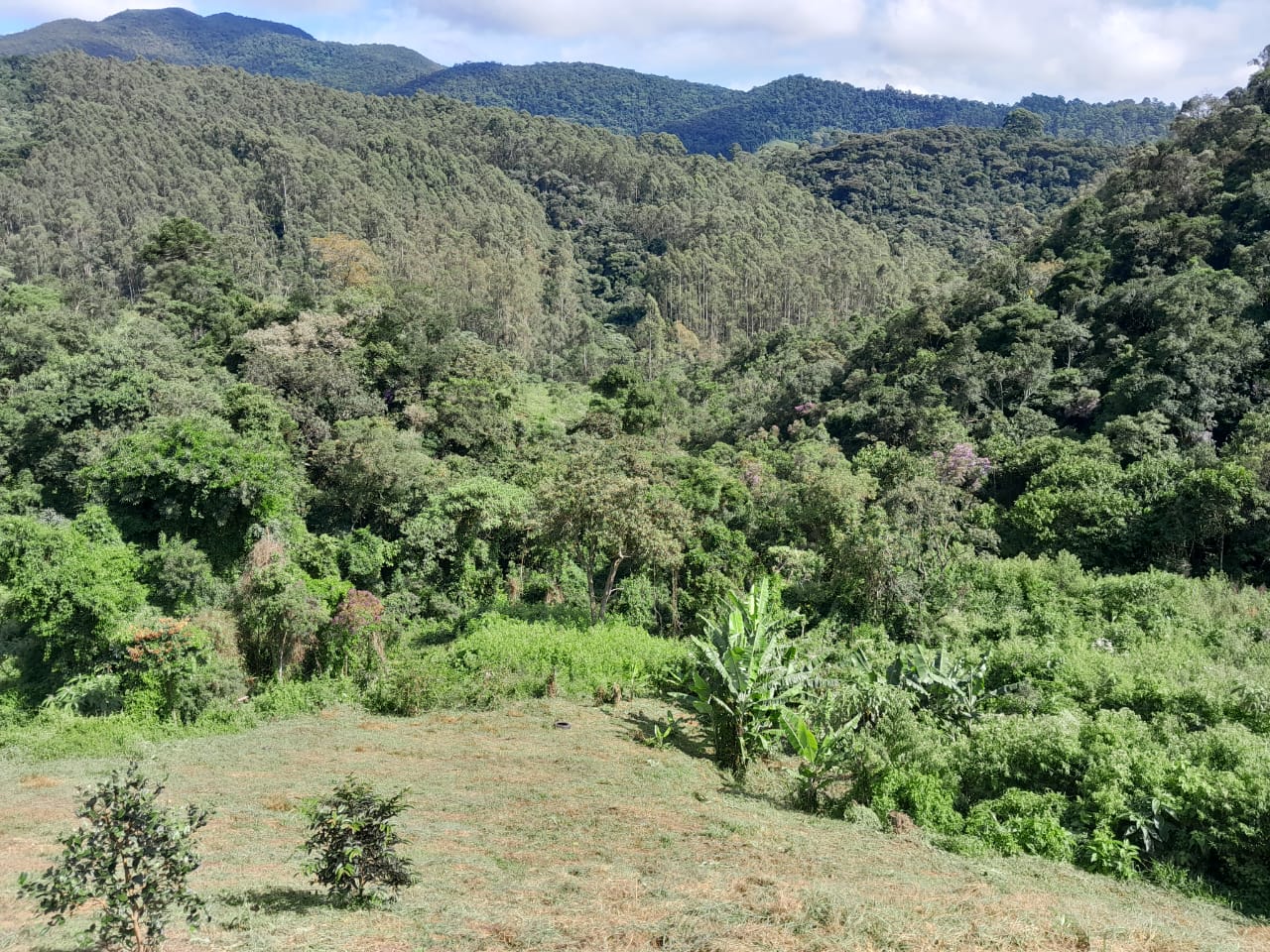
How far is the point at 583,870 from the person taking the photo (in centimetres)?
708

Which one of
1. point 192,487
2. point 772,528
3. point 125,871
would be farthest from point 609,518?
point 125,871

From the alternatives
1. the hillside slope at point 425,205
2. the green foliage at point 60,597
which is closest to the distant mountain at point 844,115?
the hillside slope at point 425,205

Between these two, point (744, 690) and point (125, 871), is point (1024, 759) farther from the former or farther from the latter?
point (125, 871)

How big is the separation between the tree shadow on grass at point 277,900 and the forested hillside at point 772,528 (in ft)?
19.9

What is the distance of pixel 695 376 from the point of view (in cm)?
5475

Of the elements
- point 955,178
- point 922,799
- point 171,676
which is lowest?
point 171,676

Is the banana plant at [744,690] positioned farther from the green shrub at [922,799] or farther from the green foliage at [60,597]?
the green foliage at [60,597]

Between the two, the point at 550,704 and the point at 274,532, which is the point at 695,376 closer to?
the point at 274,532

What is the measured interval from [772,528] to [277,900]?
16813mm

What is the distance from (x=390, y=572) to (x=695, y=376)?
120 feet

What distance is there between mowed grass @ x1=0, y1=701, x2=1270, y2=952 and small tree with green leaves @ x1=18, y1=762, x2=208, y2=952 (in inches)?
33.4

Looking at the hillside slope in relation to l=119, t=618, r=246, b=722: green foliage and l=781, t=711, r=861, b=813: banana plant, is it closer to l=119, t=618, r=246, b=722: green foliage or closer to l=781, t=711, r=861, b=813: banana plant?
l=119, t=618, r=246, b=722: green foliage

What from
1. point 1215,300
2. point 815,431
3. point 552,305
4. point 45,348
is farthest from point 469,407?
point 552,305

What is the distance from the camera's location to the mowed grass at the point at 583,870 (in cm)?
559
